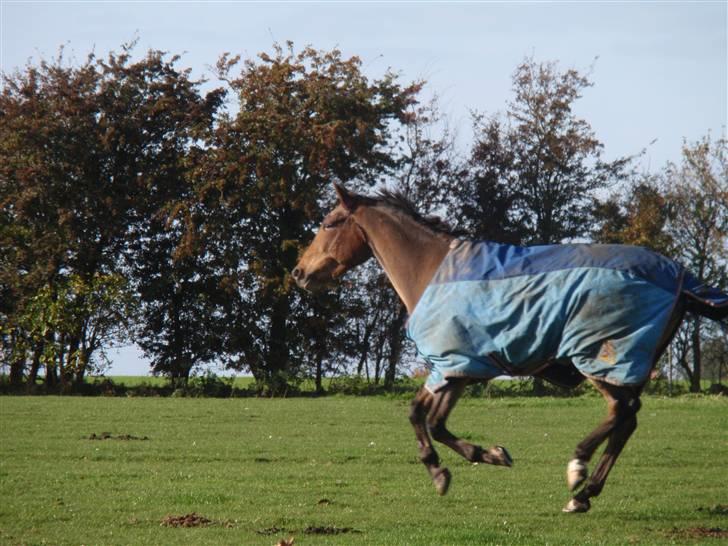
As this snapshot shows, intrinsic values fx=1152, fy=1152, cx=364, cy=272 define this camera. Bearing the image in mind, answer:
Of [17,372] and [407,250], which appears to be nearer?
[407,250]

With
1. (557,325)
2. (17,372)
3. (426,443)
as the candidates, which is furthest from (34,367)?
(557,325)

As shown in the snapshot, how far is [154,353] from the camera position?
1795 inches

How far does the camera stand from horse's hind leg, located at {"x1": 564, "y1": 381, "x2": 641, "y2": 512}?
8.64m

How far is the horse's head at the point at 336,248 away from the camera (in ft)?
32.8

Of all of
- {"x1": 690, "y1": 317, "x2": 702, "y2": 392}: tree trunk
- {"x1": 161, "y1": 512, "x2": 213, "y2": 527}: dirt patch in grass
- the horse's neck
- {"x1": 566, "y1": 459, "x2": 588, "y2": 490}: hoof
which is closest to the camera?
{"x1": 566, "y1": 459, "x2": 588, "y2": 490}: hoof

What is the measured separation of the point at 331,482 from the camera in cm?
1700

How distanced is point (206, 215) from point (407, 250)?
116 ft

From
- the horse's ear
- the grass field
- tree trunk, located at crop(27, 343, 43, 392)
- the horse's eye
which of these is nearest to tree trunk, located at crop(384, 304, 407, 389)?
tree trunk, located at crop(27, 343, 43, 392)

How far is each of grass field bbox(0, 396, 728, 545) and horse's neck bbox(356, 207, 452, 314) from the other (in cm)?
353

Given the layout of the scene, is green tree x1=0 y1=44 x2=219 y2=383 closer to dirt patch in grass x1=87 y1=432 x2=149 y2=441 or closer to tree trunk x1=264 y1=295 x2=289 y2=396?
tree trunk x1=264 y1=295 x2=289 y2=396

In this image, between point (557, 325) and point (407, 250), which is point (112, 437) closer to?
point (407, 250)

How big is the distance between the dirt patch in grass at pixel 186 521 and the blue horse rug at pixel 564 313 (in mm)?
5384

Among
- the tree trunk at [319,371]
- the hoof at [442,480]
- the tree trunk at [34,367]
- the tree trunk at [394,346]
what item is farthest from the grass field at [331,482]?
the tree trunk at [394,346]

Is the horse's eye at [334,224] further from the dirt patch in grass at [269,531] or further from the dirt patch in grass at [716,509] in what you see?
the dirt patch in grass at [716,509]
